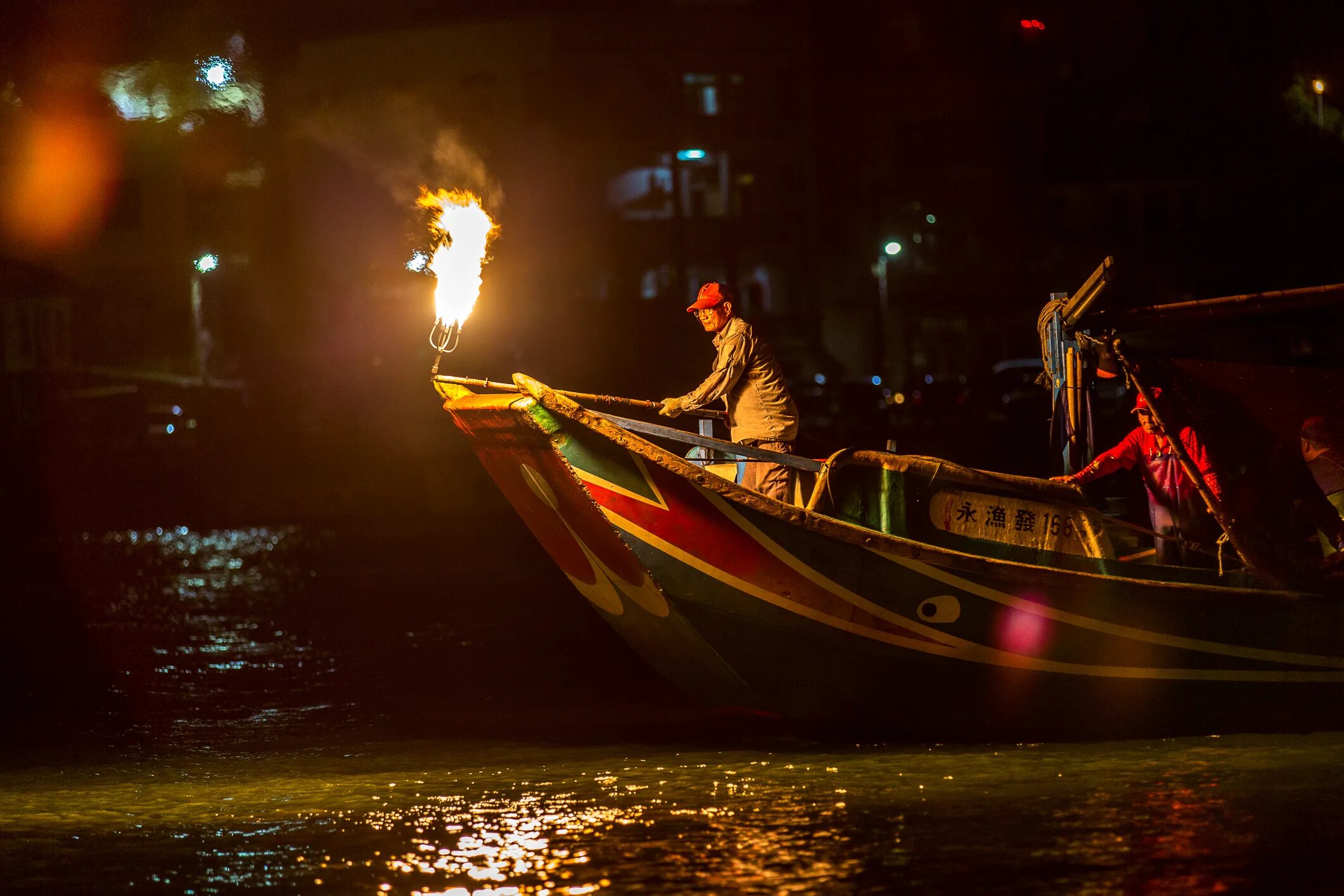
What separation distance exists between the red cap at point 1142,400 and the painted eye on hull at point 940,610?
1.58 meters

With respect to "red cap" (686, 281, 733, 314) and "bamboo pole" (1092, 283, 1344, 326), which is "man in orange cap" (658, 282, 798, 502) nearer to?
"red cap" (686, 281, 733, 314)

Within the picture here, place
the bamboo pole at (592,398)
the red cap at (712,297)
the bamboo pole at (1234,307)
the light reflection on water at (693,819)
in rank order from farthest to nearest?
the red cap at (712,297)
the bamboo pole at (1234,307)
the bamboo pole at (592,398)
the light reflection on water at (693,819)

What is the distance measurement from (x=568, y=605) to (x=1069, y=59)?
39825 mm

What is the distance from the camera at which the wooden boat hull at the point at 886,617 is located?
7.27 metres

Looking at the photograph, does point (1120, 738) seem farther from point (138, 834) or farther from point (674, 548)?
point (138, 834)

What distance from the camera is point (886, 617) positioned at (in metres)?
7.43

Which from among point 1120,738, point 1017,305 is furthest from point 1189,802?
point 1017,305

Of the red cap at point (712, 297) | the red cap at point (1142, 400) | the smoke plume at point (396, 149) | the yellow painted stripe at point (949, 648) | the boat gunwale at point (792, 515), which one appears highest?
the smoke plume at point (396, 149)

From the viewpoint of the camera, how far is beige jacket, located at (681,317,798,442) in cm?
809

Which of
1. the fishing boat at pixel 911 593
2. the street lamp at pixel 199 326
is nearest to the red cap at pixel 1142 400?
the fishing boat at pixel 911 593

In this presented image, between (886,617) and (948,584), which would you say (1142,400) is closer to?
(948,584)

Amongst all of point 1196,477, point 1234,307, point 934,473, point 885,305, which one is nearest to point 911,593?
point 934,473

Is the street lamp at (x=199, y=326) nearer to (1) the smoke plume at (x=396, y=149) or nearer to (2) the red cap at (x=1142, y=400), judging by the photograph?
(1) the smoke plume at (x=396, y=149)

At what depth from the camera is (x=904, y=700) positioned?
25.3 feet
